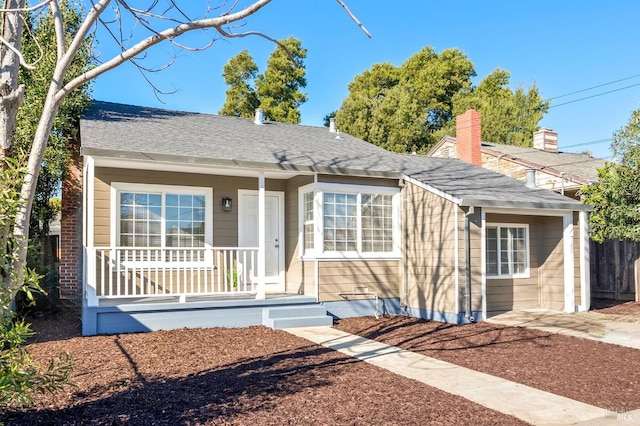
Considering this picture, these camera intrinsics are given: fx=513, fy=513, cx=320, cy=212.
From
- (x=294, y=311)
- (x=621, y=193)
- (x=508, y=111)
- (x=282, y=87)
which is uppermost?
(x=282, y=87)

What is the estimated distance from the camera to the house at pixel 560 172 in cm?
1333

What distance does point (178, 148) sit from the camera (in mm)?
9477

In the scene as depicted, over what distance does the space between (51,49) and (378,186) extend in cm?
728

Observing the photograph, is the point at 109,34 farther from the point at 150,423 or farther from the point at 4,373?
the point at 150,423

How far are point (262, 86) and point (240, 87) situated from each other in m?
1.20

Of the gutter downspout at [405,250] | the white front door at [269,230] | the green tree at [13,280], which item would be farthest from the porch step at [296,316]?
the green tree at [13,280]

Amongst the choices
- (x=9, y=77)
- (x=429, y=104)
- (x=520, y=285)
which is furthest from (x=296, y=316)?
(x=429, y=104)

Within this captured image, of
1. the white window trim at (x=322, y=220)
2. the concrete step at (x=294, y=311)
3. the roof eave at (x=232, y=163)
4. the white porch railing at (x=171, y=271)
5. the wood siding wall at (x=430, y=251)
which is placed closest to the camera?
the roof eave at (x=232, y=163)

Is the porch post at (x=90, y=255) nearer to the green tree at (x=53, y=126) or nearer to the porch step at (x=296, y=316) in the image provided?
the green tree at (x=53, y=126)

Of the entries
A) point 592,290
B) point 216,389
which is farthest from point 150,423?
point 592,290

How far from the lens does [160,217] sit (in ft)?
32.9

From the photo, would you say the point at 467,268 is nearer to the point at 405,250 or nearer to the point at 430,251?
the point at 430,251

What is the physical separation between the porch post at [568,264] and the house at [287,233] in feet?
0.09

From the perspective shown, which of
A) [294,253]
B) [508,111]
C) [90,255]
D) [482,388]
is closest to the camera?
[482,388]
